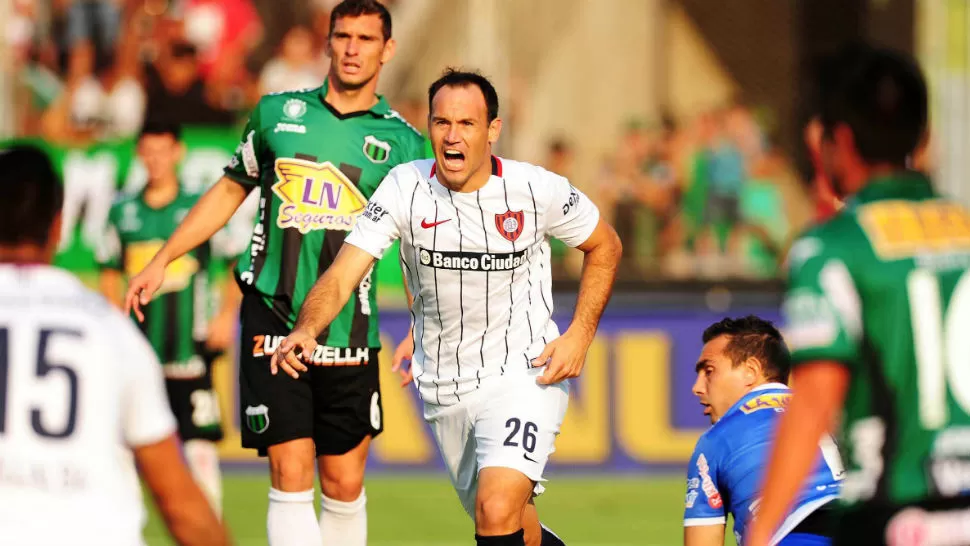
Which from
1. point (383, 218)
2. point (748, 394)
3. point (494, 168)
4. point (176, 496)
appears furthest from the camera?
point (494, 168)

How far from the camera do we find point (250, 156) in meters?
6.90

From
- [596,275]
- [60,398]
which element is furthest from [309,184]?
[60,398]

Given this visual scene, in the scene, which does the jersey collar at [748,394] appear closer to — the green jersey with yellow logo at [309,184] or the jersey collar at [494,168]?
the jersey collar at [494,168]

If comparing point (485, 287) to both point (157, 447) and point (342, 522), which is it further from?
point (157, 447)

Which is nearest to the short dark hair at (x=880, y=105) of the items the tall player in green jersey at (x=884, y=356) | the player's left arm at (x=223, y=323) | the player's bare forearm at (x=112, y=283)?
the tall player in green jersey at (x=884, y=356)

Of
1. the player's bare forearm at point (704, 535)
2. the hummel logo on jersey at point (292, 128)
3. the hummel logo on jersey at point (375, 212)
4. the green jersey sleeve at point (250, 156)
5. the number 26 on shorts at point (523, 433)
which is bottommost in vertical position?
the player's bare forearm at point (704, 535)

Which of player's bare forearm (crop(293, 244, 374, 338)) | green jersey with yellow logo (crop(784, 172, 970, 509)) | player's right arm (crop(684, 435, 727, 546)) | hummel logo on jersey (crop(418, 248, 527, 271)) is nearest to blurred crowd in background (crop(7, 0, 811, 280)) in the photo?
hummel logo on jersey (crop(418, 248, 527, 271))

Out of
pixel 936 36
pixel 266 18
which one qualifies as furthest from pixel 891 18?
pixel 266 18

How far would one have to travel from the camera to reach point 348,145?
6793 mm

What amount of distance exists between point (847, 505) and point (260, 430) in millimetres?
3538

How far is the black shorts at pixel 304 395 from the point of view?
668 cm

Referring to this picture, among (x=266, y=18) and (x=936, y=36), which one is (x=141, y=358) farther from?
(x=266, y=18)

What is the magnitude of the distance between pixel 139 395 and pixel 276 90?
10321mm

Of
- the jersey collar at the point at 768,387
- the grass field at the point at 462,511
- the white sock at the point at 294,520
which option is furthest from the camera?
the grass field at the point at 462,511
